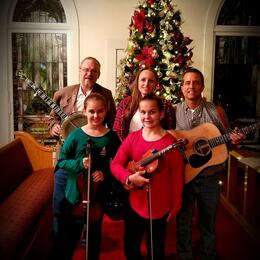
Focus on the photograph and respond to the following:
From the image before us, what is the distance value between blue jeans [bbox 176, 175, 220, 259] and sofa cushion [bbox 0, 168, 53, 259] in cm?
115

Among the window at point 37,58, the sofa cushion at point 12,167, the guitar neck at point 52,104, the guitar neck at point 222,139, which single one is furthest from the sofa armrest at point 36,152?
the guitar neck at point 222,139

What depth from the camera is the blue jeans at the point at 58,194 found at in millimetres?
2115

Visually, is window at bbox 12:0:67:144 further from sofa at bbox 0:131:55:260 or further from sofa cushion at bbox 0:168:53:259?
sofa cushion at bbox 0:168:53:259

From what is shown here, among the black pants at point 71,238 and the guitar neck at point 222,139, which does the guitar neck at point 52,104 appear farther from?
the guitar neck at point 222,139

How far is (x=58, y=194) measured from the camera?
2.13 m

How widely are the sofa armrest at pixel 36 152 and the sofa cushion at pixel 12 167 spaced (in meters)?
0.12

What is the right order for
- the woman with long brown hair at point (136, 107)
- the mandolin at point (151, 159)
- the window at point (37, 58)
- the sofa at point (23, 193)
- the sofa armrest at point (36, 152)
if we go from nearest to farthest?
the mandolin at point (151, 159) < the sofa at point (23, 193) < the woman with long brown hair at point (136, 107) < the sofa armrest at point (36, 152) < the window at point (37, 58)

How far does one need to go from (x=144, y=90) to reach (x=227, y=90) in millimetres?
3458

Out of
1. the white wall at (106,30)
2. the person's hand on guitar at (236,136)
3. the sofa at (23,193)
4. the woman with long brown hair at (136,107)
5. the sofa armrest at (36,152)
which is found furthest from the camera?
the white wall at (106,30)

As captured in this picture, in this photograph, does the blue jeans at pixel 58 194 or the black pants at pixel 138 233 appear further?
the blue jeans at pixel 58 194

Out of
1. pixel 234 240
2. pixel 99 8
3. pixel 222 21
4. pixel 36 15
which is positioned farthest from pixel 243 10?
pixel 234 240

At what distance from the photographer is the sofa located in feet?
7.17

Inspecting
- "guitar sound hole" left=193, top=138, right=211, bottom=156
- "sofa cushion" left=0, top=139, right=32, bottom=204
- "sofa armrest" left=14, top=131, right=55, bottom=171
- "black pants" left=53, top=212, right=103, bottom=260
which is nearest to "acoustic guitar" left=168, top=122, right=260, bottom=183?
"guitar sound hole" left=193, top=138, right=211, bottom=156

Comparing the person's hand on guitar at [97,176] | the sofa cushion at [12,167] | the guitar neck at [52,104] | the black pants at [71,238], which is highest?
the guitar neck at [52,104]
